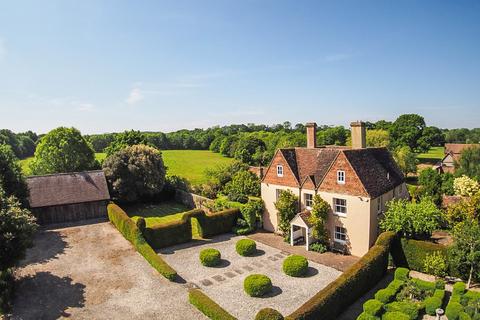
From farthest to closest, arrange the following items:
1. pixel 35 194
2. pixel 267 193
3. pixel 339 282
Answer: pixel 35 194 → pixel 267 193 → pixel 339 282

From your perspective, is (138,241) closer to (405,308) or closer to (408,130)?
(405,308)

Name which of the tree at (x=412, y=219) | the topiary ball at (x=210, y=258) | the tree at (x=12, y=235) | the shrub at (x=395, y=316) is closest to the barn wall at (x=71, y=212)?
the tree at (x=12, y=235)

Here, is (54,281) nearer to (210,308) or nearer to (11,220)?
(11,220)

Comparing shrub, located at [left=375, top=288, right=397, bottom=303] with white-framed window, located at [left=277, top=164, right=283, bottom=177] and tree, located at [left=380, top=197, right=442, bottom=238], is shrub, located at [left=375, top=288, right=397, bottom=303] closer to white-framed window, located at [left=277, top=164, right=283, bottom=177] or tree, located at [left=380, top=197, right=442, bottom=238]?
tree, located at [left=380, top=197, right=442, bottom=238]

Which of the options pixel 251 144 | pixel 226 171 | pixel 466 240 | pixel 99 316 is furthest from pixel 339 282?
pixel 251 144

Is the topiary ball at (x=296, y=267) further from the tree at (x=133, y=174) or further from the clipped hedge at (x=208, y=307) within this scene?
the tree at (x=133, y=174)
